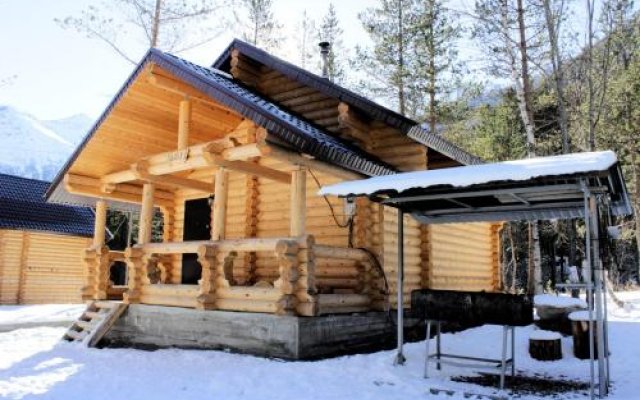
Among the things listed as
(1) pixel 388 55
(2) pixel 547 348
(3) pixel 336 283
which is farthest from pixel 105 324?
(1) pixel 388 55

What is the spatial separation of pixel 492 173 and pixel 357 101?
4.59 m

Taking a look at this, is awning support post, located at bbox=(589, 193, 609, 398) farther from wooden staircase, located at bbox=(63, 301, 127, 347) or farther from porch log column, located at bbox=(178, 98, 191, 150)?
wooden staircase, located at bbox=(63, 301, 127, 347)

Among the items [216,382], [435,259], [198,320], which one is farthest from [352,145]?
[216,382]

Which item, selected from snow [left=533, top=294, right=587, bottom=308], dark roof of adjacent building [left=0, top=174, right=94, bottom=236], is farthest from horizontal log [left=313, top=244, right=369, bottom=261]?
dark roof of adjacent building [left=0, top=174, right=94, bottom=236]

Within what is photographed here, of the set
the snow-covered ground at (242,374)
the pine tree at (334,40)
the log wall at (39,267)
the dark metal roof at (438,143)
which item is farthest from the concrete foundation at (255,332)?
the pine tree at (334,40)

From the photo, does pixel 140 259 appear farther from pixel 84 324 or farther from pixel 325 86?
pixel 325 86

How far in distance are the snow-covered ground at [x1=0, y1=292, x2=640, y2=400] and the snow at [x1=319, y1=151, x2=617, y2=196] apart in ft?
8.10

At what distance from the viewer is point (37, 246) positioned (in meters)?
22.6

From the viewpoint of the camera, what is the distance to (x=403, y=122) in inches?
403

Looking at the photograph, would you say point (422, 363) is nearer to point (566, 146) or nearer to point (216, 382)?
point (216, 382)

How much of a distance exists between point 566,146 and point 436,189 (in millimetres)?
9032

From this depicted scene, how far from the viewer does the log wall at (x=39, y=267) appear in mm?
21594

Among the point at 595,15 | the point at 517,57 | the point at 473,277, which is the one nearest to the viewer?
the point at 473,277

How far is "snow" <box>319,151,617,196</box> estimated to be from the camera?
5.88 metres
